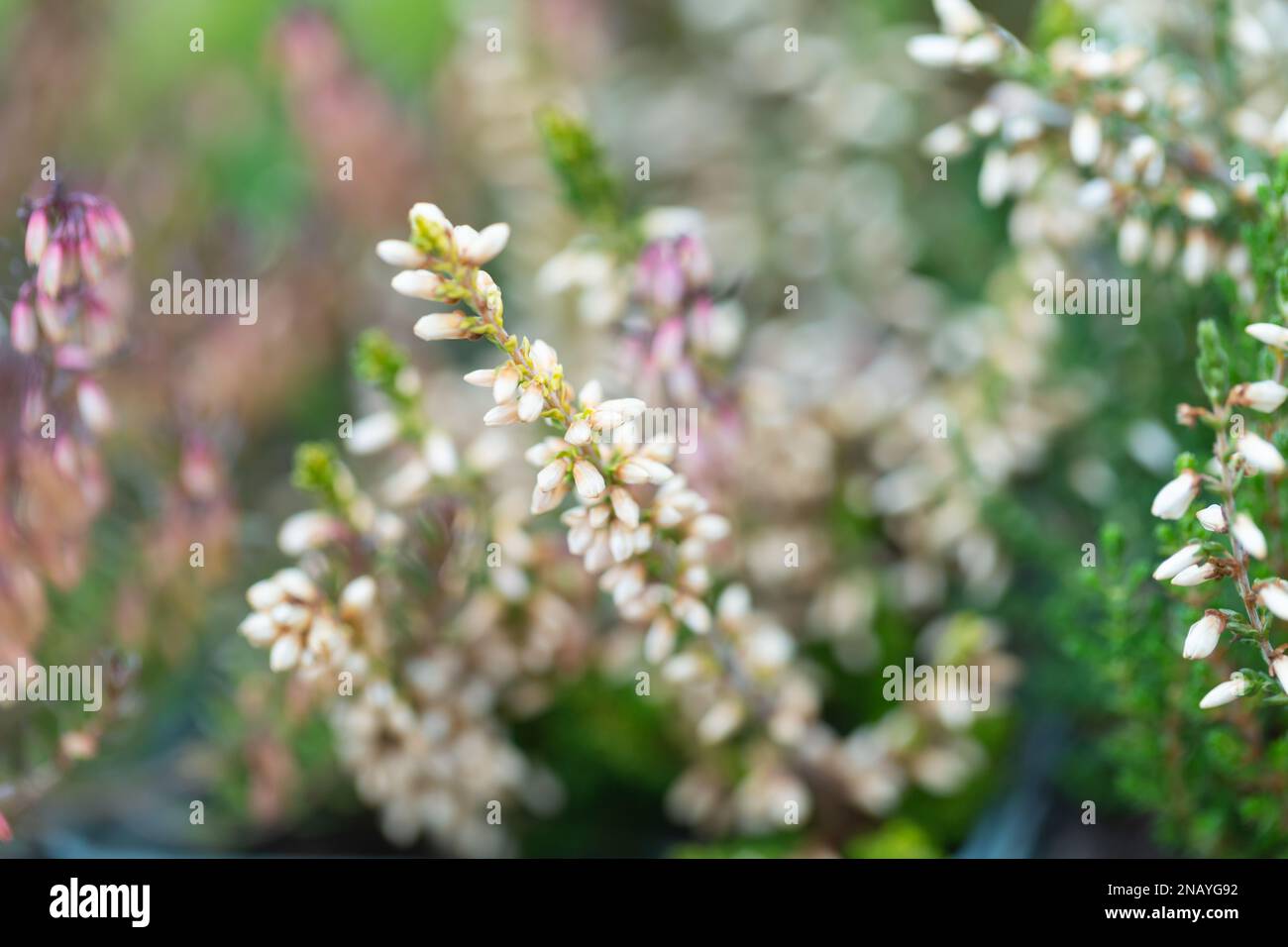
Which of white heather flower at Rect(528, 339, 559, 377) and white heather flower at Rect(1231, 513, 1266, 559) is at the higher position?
white heather flower at Rect(528, 339, 559, 377)

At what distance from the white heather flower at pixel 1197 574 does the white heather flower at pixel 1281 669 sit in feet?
0.16

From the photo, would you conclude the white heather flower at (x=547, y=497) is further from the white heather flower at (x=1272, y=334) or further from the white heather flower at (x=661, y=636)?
the white heather flower at (x=1272, y=334)

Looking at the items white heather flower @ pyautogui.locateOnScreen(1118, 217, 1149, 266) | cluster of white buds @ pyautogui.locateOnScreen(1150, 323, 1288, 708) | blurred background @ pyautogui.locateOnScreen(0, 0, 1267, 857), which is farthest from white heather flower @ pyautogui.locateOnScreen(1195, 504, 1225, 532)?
white heather flower @ pyautogui.locateOnScreen(1118, 217, 1149, 266)

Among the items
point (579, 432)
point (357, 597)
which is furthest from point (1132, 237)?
point (357, 597)

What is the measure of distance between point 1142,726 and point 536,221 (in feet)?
2.12

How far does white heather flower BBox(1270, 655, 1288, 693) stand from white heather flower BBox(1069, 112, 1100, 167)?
0.97 feet

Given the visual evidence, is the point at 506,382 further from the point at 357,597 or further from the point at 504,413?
the point at 357,597

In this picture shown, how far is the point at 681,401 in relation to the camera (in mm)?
736

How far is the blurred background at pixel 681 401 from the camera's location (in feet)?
2.61

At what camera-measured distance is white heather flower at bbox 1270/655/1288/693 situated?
1.69 feet

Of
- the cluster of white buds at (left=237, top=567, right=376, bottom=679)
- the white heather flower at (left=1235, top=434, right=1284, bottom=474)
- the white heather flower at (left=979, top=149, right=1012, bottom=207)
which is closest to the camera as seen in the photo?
the white heather flower at (left=1235, top=434, right=1284, bottom=474)

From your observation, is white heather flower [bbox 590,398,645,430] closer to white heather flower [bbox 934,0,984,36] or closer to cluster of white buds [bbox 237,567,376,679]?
cluster of white buds [bbox 237,567,376,679]

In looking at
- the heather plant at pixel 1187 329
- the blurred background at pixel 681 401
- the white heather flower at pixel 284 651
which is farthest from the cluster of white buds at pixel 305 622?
the heather plant at pixel 1187 329

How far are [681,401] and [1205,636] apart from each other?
0.34 metres
